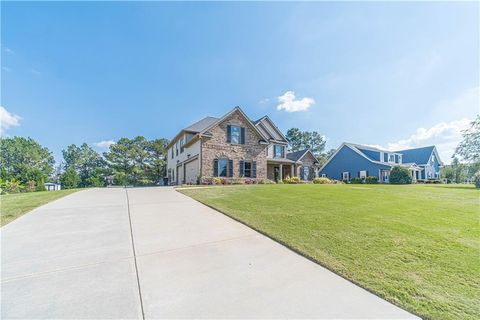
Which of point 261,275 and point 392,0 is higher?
point 392,0

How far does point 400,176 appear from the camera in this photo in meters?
25.5

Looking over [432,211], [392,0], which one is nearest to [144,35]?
[392,0]

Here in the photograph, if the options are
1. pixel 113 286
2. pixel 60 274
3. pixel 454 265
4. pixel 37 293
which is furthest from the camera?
pixel 454 265

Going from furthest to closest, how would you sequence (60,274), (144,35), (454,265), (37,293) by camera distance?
(144,35)
(454,265)
(60,274)
(37,293)

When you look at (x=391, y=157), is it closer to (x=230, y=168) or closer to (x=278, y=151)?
(x=278, y=151)

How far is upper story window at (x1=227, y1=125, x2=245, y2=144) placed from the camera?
19136 mm

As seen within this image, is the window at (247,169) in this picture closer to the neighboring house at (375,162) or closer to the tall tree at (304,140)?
the neighboring house at (375,162)

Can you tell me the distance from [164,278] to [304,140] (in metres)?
56.5

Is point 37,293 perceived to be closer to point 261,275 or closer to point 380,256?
point 261,275

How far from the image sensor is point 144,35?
12250mm

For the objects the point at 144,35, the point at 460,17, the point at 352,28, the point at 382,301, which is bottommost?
the point at 382,301

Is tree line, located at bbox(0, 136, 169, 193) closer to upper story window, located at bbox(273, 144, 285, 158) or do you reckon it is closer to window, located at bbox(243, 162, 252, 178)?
upper story window, located at bbox(273, 144, 285, 158)

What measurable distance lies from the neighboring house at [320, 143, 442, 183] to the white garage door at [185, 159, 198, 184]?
75.8ft

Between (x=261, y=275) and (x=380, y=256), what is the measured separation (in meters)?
2.32
